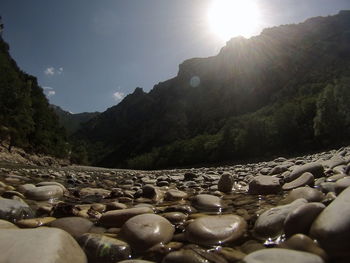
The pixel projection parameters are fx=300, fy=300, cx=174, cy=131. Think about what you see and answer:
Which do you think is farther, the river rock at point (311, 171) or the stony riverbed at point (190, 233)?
the river rock at point (311, 171)

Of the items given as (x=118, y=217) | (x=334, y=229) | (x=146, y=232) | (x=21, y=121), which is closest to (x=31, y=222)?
(x=118, y=217)

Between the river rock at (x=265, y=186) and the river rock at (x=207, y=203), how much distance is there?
1.17m

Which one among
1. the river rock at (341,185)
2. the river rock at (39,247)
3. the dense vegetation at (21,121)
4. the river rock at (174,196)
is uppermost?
the dense vegetation at (21,121)

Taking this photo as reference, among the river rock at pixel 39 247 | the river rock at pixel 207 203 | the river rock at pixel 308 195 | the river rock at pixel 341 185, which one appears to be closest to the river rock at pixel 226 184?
the river rock at pixel 207 203

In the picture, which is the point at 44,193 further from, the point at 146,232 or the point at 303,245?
the point at 303,245

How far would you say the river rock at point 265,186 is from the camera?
587 centimetres

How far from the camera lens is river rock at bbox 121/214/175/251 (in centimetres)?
316

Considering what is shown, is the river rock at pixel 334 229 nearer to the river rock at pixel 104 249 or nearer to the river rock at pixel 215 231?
the river rock at pixel 215 231

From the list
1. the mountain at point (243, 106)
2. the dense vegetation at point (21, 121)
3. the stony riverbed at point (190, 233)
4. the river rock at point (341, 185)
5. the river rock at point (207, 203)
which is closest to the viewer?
the stony riverbed at point (190, 233)

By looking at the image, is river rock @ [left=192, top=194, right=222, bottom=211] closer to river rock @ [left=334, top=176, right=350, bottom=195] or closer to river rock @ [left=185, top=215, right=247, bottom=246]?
river rock @ [left=185, top=215, right=247, bottom=246]

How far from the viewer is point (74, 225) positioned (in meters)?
3.78

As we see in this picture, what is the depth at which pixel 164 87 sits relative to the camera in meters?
180

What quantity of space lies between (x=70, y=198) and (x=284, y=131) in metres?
56.9

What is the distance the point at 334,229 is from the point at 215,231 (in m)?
1.20
